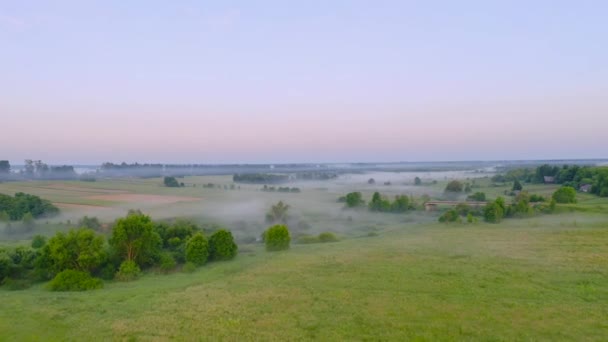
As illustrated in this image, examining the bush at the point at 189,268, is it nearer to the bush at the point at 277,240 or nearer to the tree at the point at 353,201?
the bush at the point at 277,240

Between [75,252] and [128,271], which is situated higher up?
[75,252]

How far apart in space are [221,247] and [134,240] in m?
9.00

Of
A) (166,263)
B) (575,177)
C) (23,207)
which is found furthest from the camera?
(575,177)

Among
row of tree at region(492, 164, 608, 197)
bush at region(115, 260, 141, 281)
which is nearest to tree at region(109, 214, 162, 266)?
bush at region(115, 260, 141, 281)

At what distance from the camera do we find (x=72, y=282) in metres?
30.5

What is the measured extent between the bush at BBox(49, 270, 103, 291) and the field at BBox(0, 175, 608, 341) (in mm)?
1141

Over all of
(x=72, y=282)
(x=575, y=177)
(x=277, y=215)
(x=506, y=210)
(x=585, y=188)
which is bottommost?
(x=277, y=215)

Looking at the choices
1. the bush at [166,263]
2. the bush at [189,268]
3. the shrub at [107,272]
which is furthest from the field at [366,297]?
the shrub at [107,272]

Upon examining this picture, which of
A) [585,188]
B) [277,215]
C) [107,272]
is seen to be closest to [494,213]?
[277,215]

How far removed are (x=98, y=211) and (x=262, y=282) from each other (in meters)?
59.7

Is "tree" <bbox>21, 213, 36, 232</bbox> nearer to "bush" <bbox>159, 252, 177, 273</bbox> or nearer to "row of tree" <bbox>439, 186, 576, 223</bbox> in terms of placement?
"bush" <bbox>159, 252, 177, 273</bbox>

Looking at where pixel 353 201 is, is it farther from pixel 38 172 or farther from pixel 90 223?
pixel 38 172

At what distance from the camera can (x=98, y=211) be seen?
75125 mm

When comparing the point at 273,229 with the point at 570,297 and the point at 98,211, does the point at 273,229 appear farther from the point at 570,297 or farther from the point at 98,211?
the point at 98,211
